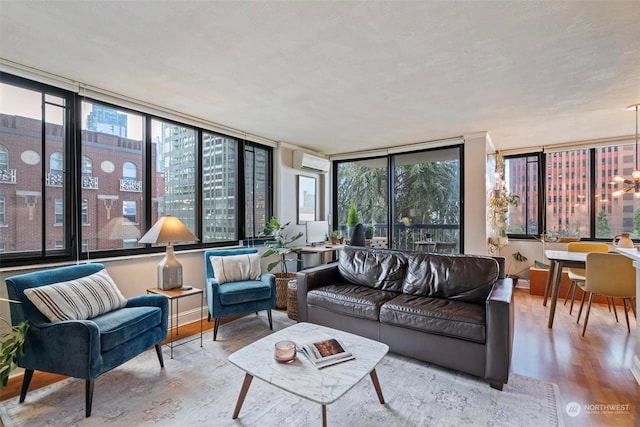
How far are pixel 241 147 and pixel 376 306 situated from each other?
290 centimetres

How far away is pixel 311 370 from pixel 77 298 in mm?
1739

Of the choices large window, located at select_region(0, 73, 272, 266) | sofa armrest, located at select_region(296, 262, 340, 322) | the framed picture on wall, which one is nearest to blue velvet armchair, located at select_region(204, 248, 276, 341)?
sofa armrest, located at select_region(296, 262, 340, 322)

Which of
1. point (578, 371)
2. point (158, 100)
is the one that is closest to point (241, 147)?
point (158, 100)

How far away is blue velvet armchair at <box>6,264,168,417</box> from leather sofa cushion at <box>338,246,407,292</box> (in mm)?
2073

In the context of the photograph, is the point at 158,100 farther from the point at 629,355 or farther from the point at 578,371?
the point at 629,355

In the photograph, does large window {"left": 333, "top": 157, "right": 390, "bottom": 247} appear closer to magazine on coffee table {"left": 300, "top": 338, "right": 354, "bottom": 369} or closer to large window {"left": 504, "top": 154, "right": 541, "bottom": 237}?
large window {"left": 504, "top": 154, "right": 541, "bottom": 237}

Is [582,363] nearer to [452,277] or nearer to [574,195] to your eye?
[452,277]

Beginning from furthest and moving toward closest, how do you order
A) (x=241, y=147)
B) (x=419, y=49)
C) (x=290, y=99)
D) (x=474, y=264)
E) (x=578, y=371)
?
(x=241, y=147)
(x=290, y=99)
(x=474, y=264)
(x=578, y=371)
(x=419, y=49)

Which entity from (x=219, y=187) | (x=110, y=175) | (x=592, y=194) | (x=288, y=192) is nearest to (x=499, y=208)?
(x=592, y=194)

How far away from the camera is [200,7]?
68.5 inches

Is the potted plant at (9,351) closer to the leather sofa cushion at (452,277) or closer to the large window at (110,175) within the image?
the large window at (110,175)

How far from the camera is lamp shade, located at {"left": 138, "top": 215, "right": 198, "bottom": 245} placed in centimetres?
278

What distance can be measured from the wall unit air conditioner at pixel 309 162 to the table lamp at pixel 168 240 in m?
2.55

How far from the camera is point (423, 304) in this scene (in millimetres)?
2578
